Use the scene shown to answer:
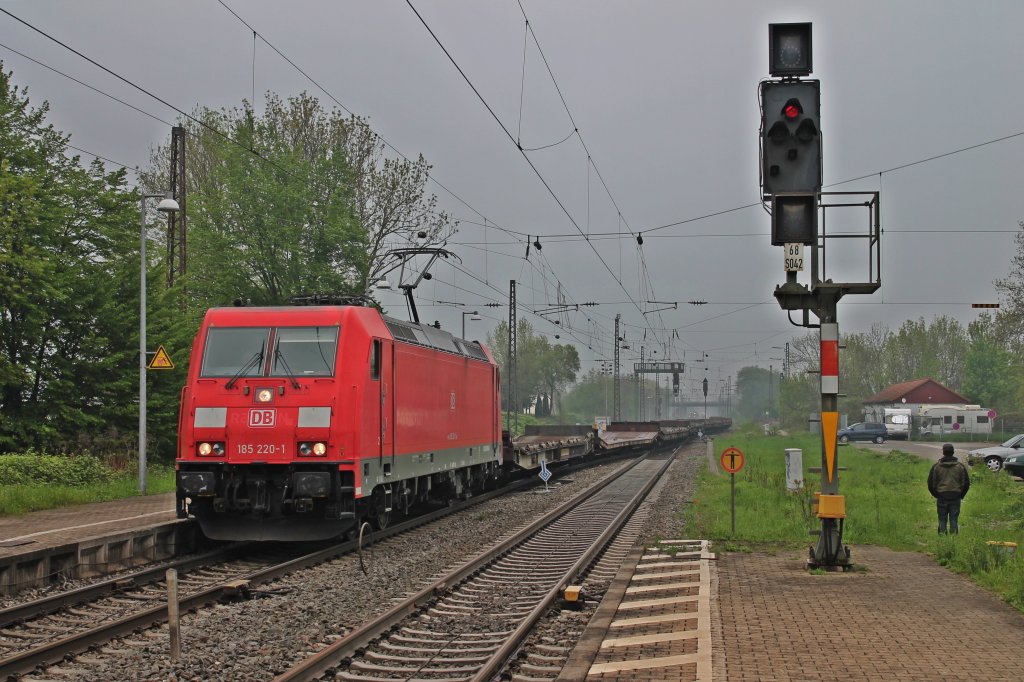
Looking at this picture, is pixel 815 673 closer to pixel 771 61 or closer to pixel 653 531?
pixel 771 61

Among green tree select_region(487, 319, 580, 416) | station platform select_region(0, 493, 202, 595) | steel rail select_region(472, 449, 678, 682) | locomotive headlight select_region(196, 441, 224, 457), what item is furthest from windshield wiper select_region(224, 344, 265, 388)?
green tree select_region(487, 319, 580, 416)

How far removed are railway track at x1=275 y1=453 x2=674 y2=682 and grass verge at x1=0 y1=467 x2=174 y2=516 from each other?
27.2ft

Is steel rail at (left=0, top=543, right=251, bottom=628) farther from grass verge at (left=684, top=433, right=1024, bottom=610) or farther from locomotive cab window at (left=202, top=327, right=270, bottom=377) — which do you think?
grass verge at (left=684, top=433, right=1024, bottom=610)

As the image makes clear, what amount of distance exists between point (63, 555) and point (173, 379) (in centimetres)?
1361

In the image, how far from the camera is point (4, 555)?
37.0 ft

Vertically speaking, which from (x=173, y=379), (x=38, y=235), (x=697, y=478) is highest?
(x=38, y=235)

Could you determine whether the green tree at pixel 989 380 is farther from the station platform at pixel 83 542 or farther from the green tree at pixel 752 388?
the green tree at pixel 752 388

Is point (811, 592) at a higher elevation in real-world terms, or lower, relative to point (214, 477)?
lower

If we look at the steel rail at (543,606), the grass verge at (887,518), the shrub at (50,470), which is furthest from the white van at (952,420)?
the shrub at (50,470)

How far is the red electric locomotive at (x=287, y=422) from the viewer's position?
13555mm

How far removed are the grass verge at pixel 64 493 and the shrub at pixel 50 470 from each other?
158 mm

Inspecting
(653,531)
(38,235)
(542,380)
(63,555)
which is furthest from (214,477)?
(542,380)

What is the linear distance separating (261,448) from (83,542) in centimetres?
250

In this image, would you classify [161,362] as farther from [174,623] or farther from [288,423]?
[174,623]
